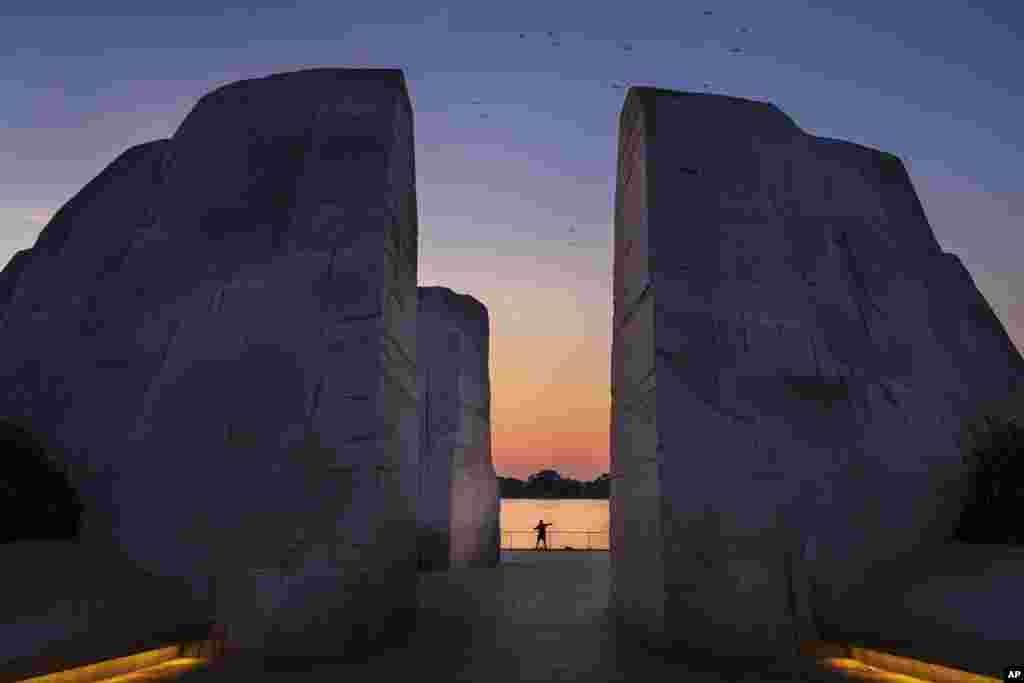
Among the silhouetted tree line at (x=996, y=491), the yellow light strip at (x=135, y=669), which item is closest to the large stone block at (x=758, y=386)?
the silhouetted tree line at (x=996, y=491)

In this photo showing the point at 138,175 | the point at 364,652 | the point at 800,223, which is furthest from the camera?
the point at 138,175

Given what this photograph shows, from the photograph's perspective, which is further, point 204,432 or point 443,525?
point 443,525

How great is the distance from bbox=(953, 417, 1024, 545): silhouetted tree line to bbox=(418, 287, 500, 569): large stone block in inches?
540

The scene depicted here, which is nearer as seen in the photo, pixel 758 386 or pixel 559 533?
pixel 758 386

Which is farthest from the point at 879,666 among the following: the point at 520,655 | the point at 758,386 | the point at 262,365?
the point at 262,365

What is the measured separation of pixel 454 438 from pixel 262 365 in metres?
12.7

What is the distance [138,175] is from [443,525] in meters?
12.0

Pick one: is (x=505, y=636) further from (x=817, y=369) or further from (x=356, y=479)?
(x=817, y=369)

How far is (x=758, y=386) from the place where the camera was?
8.84 meters

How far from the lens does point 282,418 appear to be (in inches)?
344

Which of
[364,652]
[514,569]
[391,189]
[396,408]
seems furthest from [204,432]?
[514,569]

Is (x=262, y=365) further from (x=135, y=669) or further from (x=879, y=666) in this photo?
(x=879, y=666)

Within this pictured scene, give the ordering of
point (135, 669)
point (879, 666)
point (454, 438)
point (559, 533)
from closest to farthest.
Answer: point (135, 669) < point (879, 666) < point (454, 438) < point (559, 533)

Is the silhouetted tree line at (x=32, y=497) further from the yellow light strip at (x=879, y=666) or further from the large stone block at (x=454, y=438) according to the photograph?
the large stone block at (x=454, y=438)
